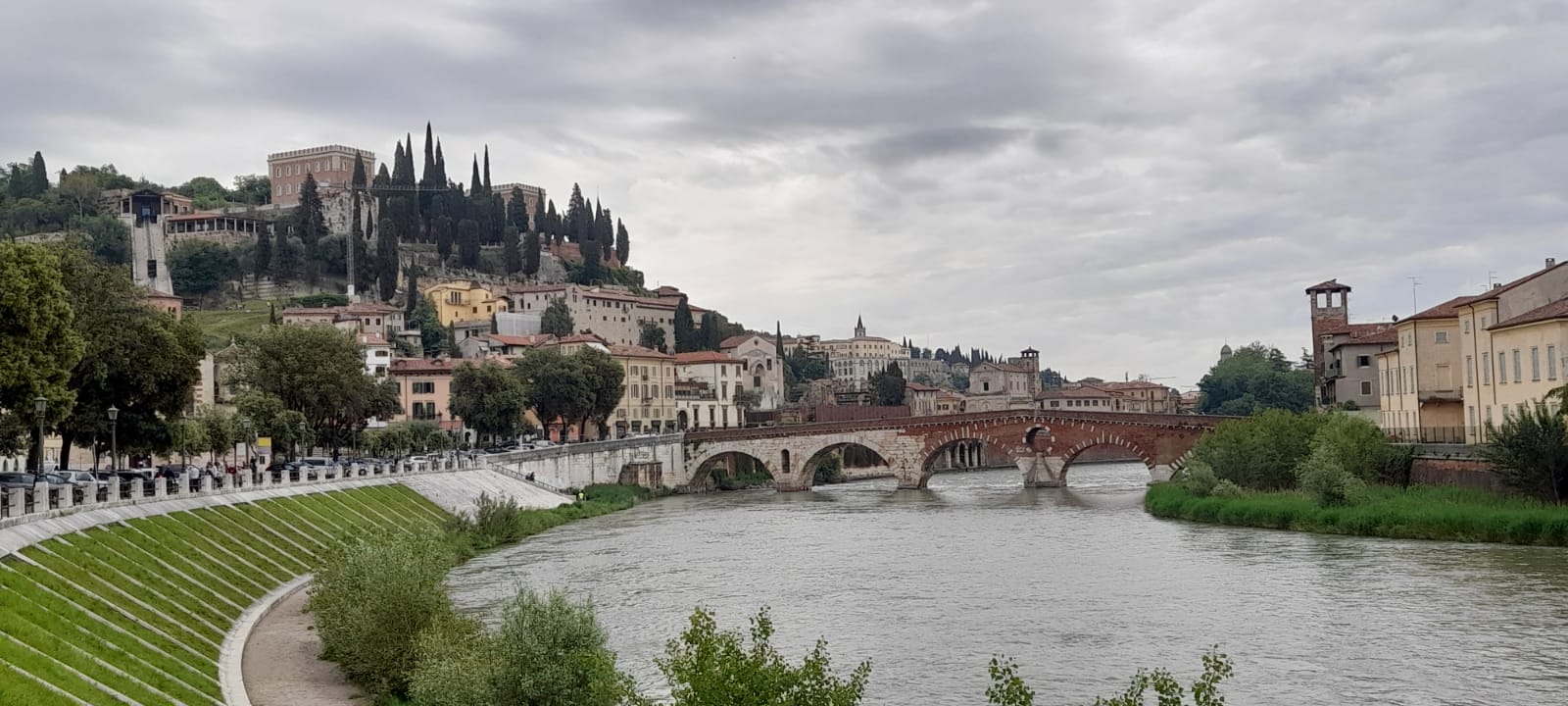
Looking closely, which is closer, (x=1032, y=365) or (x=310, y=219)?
(x=310, y=219)

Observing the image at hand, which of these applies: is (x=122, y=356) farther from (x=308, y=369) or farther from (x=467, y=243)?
(x=467, y=243)

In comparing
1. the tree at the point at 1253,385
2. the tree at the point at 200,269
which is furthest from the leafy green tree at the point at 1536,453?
the tree at the point at 200,269

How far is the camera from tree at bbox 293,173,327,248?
141 meters

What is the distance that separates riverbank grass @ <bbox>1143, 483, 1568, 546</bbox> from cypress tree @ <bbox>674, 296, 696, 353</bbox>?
8928cm

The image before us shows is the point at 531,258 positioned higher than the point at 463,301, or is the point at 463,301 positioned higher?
the point at 531,258

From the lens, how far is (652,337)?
138m

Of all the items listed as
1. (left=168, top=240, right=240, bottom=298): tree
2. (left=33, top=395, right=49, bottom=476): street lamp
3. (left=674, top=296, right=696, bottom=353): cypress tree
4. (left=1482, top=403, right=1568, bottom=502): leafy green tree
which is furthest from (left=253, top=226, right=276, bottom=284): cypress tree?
(left=1482, top=403, right=1568, bottom=502): leafy green tree

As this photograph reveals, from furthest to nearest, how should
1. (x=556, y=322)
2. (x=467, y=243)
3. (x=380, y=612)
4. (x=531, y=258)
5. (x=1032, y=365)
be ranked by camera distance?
Answer: (x=1032, y=365)
(x=531, y=258)
(x=467, y=243)
(x=556, y=322)
(x=380, y=612)


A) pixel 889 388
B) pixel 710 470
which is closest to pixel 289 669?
pixel 710 470

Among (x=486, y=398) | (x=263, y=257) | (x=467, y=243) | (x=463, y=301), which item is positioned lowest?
(x=486, y=398)

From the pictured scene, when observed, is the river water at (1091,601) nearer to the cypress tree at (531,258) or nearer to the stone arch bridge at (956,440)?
the stone arch bridge at (956,440)

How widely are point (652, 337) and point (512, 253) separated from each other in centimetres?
2397

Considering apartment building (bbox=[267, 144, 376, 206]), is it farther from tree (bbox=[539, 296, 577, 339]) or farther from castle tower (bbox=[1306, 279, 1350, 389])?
castle tower (bbox=[1306, 279, 1350, 389])

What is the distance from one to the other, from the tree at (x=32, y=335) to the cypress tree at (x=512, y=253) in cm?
12074
